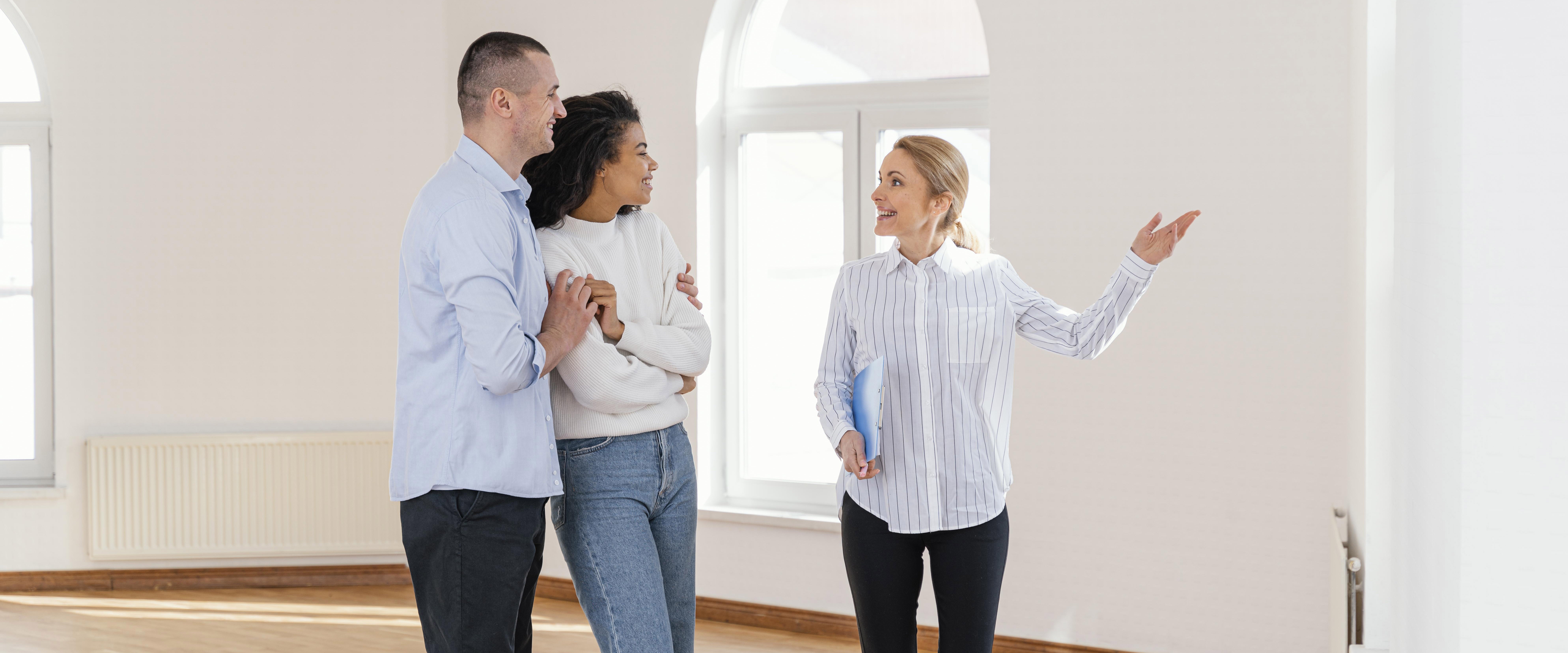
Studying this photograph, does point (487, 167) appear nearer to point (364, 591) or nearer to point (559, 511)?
point (559, 511)

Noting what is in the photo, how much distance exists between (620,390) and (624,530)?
209mm

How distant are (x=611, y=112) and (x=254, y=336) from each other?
3.45 m

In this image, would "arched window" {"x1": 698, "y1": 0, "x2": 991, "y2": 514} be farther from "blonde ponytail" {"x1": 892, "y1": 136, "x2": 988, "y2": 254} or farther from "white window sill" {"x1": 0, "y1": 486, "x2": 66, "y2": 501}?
"white window sill" {"x1": 0, "y1": 486, "x2": 66, "y2": 501}

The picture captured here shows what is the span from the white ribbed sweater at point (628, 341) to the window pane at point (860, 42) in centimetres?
210

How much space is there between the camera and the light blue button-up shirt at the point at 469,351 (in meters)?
1.52

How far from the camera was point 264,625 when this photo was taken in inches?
159

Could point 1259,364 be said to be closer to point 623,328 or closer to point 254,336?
point 623,328

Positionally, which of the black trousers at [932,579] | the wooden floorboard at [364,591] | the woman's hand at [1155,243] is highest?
the woman's hand at [1155,243]

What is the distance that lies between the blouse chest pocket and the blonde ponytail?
171 mm

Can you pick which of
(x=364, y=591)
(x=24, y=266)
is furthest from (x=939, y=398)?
(x=24, y=266)

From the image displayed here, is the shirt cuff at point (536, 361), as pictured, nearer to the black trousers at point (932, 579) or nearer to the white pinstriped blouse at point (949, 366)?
the white pinstriped blouse at point (949, 366)

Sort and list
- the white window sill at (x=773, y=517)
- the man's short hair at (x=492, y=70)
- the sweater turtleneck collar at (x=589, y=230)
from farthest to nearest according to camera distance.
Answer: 1. the white window sill at (x=773, y=517)
2. the sweater turtleneck collar at (x=589, y=230)
3. the man's short hair at (x=492, y=70)

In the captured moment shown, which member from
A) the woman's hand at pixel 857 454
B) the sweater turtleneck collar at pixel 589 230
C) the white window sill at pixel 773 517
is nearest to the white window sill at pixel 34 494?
the white window sill at pixel 773 517

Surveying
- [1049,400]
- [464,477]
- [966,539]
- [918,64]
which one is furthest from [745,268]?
[464,477]
